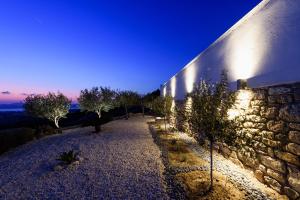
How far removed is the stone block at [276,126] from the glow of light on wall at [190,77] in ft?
19.6

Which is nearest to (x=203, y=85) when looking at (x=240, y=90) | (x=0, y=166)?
(x=240, y=90)

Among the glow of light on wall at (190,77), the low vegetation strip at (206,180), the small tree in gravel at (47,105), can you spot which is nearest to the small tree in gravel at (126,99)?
the small tree in gravel at (47,105)

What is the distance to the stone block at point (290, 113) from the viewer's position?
3.98m

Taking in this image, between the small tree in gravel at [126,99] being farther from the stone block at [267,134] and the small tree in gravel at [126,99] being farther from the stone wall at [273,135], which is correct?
the stone block at [267,134]

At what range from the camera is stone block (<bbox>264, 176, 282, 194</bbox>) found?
4461mm

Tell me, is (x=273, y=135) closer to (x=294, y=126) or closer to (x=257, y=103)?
(x=294, y=126)

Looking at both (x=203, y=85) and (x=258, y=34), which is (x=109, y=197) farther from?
(x=258, y=34)

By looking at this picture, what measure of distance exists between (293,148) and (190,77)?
8.05m

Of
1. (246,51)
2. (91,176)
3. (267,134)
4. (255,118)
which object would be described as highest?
(246,51)

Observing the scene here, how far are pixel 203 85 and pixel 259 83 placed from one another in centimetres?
147

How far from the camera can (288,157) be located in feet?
13.9

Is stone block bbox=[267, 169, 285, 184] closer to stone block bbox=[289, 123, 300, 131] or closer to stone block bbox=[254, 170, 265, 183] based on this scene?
stone block bbox=[254, 170, 265, 183]

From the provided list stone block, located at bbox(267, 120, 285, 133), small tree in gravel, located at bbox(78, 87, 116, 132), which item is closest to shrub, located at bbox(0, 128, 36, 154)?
small tree in gravel, located at bbox(78, 87, 116, 132)

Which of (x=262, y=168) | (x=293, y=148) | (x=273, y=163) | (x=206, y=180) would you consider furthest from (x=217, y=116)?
(x=262, y=168)
